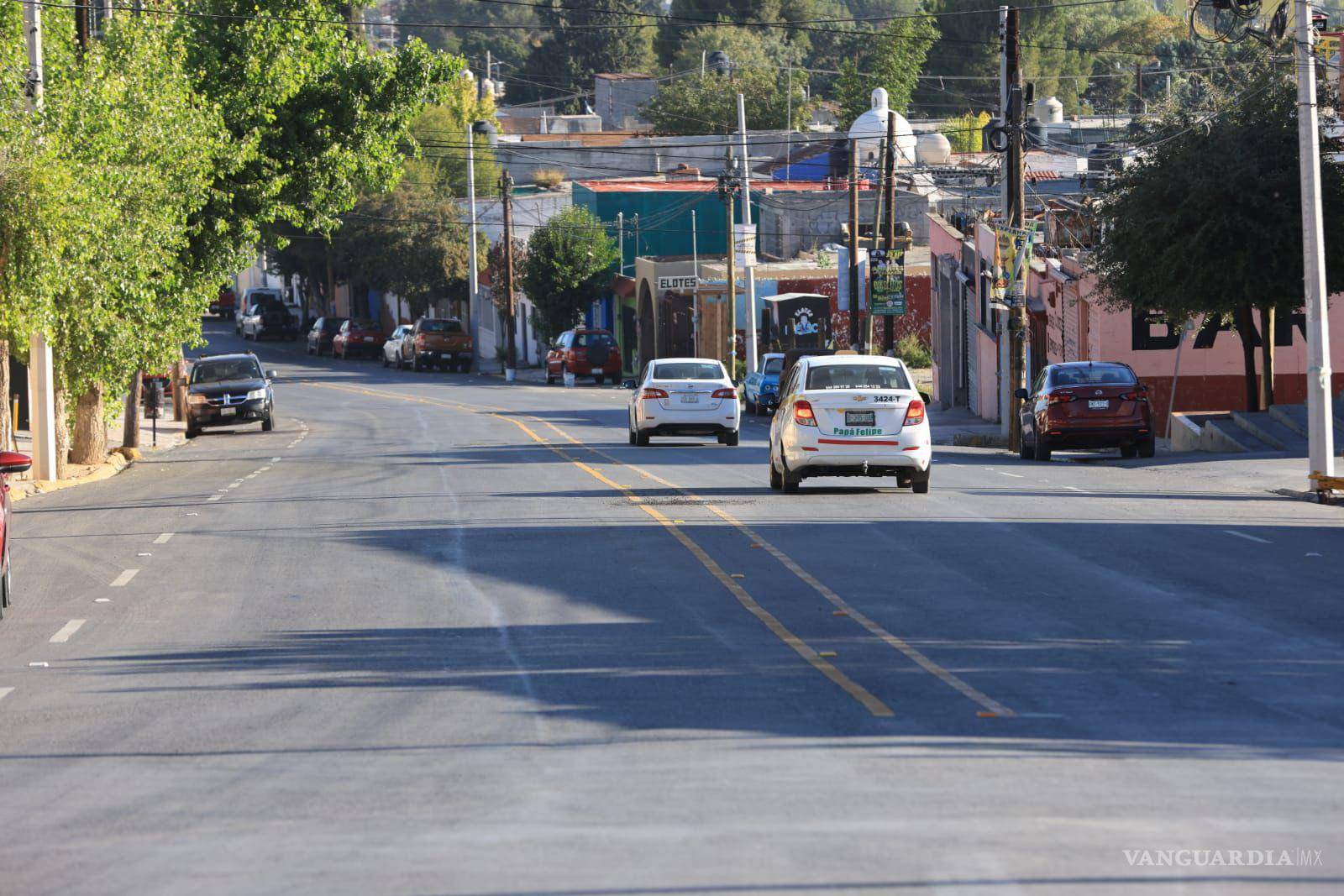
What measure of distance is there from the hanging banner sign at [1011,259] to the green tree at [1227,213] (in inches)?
68.2

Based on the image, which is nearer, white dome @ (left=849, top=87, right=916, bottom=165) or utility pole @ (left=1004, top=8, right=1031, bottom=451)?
utility pole @ (left=1004, top=8, right=1031, bottom=451)

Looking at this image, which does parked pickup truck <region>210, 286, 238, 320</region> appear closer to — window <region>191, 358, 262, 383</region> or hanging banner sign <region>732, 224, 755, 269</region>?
hanging banner sign <region>732, 224, 755, 269</region>

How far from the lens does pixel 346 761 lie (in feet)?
28.8

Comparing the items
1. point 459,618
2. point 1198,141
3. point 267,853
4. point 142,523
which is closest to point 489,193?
point 1198,141

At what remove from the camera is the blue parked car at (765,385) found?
5003 centimetres

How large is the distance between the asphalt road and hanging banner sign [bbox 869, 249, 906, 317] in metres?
30.0

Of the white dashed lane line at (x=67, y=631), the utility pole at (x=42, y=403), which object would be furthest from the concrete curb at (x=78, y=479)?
the white dashed lane line at (x=67, y=631)

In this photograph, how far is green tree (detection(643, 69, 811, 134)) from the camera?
11344cm

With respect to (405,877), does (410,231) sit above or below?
above

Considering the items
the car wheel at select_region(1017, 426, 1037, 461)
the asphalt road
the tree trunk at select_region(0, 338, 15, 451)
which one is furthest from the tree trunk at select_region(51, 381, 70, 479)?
the car wheel at select_region(1017, 426, 1037, 461)

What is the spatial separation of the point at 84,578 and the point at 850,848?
35.9 feet

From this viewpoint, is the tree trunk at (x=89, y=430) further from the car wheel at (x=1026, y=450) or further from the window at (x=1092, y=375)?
the window at (x=1092, y=375)

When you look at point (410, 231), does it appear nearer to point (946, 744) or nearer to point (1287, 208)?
point (1287, 208)

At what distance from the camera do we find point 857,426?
857 inches
